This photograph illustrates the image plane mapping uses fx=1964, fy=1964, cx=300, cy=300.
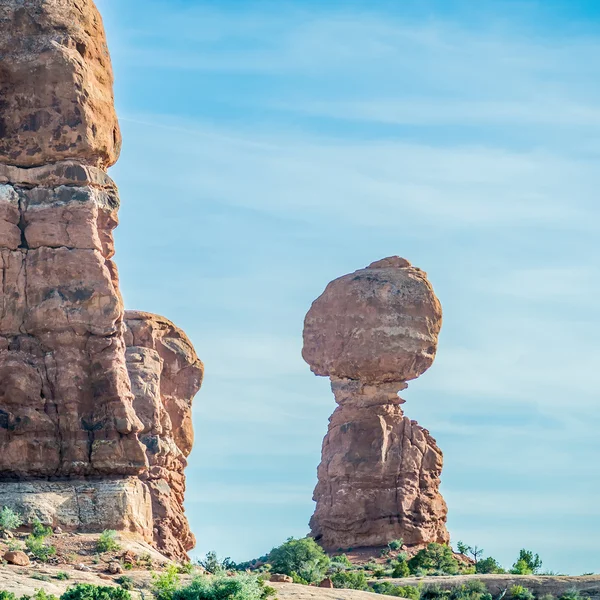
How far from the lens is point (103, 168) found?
57.6 m

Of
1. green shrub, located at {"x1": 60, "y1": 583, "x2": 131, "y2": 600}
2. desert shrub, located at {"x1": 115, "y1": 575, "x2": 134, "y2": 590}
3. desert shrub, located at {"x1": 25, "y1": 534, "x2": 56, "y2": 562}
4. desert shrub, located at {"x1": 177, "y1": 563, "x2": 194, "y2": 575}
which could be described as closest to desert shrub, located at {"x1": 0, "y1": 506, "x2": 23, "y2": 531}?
desert shrub, located at {"x1": 25, "y1": 534, "x2": 56, "y2": 562}

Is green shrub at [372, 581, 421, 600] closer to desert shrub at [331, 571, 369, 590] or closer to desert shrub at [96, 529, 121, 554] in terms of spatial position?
desert shrub at [331, 571, 369, 590]

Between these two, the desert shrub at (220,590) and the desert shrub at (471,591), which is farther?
the desert shrub at (471,591)

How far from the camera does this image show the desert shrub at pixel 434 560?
261ft

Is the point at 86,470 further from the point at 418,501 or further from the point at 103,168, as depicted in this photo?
the point at 418,501

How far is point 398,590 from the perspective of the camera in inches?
2616

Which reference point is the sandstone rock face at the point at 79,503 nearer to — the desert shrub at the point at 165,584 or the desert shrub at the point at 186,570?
the desert shrub at the point at 186,570

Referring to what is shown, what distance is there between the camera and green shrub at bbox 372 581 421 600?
6556 centimetres

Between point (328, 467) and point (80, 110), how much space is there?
118 feet

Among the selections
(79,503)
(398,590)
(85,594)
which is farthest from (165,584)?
(398,590)

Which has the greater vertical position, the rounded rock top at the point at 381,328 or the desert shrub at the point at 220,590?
the rounded rock top at the point at 381,328

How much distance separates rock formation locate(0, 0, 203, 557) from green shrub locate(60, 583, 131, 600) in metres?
7.09

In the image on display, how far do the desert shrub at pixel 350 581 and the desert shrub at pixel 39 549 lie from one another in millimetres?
18433

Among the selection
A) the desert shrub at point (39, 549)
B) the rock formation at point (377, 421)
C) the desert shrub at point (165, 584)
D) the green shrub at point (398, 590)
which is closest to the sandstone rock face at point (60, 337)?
the desert shrub at point (39, 549)
